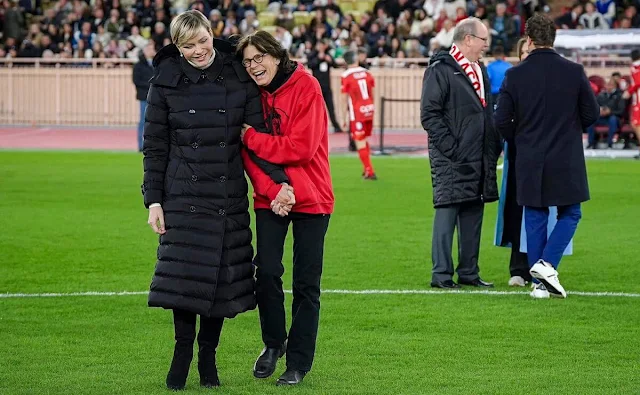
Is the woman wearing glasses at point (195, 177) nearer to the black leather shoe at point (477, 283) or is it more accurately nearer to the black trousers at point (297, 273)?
the black trousers at point (297, 273)

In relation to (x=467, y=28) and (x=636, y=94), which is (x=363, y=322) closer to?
(x=467, y=28)

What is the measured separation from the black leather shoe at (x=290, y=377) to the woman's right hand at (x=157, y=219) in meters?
1.05

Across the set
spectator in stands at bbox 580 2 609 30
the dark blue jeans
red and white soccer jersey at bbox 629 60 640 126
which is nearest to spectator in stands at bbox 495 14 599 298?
red and white soccer jersey at bbox 629 60 640 126

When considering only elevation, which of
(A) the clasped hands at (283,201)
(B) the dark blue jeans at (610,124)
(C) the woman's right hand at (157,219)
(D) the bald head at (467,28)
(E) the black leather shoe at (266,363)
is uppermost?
(D) the bald head at (467,28)

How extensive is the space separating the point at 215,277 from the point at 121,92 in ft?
93.7

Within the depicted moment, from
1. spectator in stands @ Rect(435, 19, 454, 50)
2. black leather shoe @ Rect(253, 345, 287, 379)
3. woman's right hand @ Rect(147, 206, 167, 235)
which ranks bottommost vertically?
black leather shoe @ Rect(253, 345, 287, 379)

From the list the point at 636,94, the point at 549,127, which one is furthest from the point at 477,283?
the point at 636,94

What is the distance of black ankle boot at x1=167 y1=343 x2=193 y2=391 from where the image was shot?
6.91 m

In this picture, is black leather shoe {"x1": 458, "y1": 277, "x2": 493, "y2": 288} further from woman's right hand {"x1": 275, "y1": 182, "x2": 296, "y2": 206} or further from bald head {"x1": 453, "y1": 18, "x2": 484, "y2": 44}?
woman's right hand {"x1": 275, "y1": 182, "x2": 296, "y2": 206}

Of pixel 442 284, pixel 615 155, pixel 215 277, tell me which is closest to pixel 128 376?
pixel 215 277

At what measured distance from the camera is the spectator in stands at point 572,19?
31.6 m

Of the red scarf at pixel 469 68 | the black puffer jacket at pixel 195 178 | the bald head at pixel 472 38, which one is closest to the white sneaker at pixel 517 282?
the red scarf at pixel 469 68

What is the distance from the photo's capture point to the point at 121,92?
3472 centimetres

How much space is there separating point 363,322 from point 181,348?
2349mm
